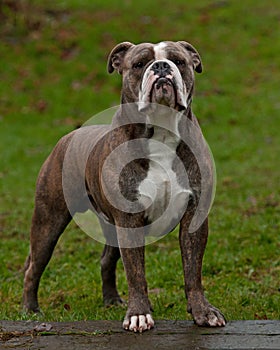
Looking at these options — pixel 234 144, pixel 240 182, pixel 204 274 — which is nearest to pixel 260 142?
pixel 234 144

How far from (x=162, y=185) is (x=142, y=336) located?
893mm

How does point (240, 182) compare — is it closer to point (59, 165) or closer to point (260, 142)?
point (260, 142)

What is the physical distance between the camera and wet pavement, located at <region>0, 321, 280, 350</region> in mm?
3807

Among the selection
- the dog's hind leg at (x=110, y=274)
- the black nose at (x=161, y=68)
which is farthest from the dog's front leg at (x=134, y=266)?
the dog's hind leg at (x=110, y=274)

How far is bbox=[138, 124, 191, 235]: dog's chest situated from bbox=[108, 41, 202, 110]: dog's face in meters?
0.25

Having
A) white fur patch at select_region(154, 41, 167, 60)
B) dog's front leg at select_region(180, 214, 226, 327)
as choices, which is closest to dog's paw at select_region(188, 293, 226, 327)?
dog's front leg at select_region(180, 214, 226, 327)

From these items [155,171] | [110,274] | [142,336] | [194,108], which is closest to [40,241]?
[110,274]

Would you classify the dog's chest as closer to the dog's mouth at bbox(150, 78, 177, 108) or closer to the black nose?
the dog's mouth at bbox(150, 78, 177, 108)

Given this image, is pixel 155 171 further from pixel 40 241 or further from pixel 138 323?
pixel 40 241

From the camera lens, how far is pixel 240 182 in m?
10.7

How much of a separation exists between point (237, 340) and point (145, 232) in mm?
966

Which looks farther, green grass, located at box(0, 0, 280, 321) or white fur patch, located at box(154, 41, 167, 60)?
green grass, located at box(0, 0, 280, 321)

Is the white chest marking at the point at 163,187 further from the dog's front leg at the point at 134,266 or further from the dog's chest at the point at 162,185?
the dog's front leg at the point at 134,266

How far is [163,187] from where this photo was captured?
14.1 ft
